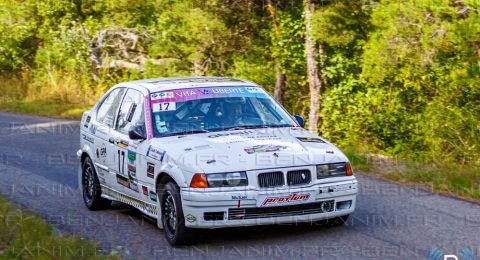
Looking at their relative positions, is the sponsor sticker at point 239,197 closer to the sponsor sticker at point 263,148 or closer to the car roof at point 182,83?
the sponsor sticker at point 263,148

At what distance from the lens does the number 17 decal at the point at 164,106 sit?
9148mm

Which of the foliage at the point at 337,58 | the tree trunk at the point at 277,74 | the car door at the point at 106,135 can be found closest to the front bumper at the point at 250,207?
the car door at the point at 106,135

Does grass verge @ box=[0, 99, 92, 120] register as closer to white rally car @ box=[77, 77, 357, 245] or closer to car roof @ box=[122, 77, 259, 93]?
car roof @ box=[122, 77, 259, 93]

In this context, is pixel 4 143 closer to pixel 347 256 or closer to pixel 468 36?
pixel 468 36

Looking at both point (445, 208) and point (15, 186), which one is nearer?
point (445, 208)

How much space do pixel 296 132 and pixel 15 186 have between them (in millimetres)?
4984

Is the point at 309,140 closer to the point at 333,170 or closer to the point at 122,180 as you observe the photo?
the point at 333,170

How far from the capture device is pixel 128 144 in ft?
30.4

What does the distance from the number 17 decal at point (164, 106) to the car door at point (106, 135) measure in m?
0.88

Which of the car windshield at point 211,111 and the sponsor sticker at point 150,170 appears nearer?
the sponsor sticker at point 150,170

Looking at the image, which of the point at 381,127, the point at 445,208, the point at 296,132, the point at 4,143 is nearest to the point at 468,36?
the point at 381,127

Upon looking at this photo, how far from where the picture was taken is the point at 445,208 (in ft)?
31.8

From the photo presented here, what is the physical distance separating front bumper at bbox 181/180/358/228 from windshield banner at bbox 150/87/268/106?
1.67 m

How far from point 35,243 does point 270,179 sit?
7.24 ft
